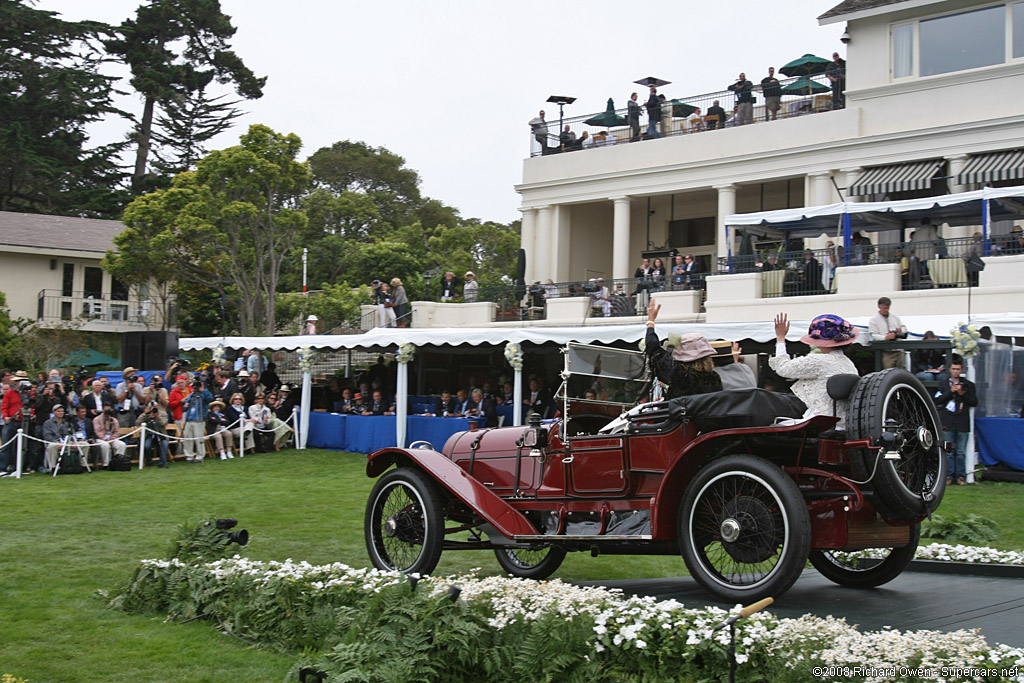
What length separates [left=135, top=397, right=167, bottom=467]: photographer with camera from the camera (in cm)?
1825

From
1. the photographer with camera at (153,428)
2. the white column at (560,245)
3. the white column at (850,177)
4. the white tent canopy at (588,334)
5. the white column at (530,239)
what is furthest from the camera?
the white column at (530,239)

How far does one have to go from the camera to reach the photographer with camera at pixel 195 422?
18.9 metres

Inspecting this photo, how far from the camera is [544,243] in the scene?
32.2 m

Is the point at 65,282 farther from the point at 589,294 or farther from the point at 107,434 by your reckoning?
the point at 107,434

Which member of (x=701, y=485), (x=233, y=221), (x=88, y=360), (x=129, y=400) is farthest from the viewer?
(x=88, y=360)

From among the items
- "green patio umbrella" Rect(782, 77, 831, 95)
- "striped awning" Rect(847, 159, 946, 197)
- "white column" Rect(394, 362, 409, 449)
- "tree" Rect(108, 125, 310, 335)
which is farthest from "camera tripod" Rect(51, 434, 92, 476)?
"green patio umbrella" Rect(782, 77, 831, 95)

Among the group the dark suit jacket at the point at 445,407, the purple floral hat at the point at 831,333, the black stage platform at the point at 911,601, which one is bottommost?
the black stage platform at the point at 911,601

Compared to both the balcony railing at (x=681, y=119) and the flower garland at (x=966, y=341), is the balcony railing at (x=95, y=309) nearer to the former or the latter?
the balcony railing at (x=681, y=119)

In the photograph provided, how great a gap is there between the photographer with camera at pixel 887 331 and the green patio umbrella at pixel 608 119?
17.2 m

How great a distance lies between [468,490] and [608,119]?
82.9 feet

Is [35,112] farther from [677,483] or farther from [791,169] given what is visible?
[677,483]

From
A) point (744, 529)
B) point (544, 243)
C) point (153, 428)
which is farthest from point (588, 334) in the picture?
point (544, 243)

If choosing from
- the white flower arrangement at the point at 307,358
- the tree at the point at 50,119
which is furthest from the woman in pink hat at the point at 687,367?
the tree at the point at 50,119

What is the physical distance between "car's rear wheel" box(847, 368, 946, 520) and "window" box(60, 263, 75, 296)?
40014 mm
